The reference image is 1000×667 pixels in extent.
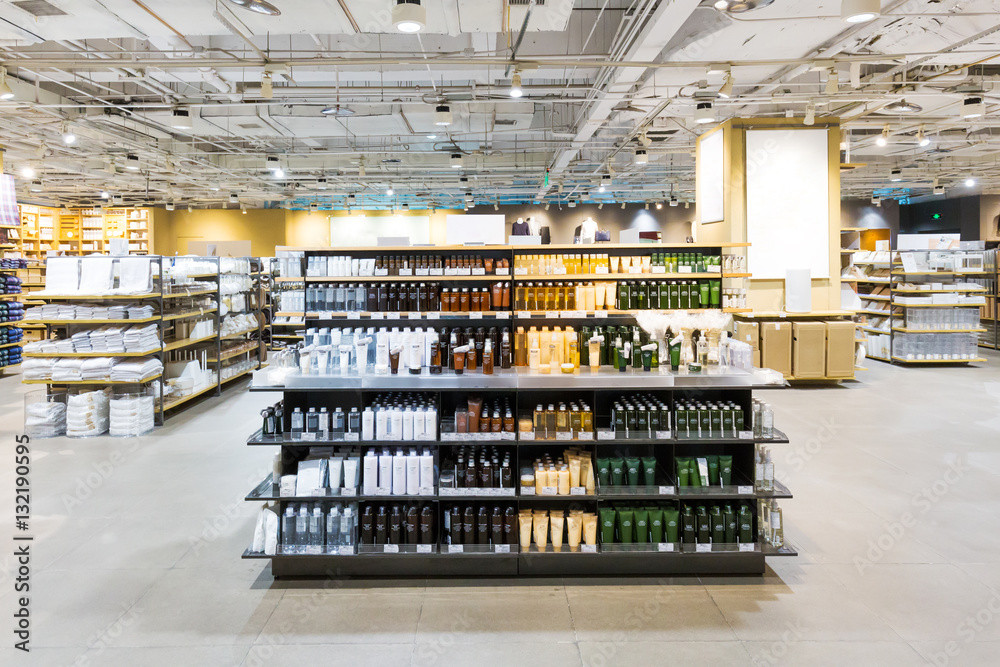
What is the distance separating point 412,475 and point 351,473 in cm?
38

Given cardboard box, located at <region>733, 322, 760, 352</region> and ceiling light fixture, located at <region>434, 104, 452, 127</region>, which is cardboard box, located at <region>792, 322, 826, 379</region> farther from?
ceiling light fixture, located at <region>434, 104, 452, 127</region>

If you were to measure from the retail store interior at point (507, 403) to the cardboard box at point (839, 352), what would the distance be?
0.06m

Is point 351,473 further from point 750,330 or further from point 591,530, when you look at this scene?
point 750,330

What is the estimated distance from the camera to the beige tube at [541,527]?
3723 millimetres

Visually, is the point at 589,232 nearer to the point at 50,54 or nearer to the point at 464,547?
the point at 464,547

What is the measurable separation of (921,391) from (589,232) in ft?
22.4

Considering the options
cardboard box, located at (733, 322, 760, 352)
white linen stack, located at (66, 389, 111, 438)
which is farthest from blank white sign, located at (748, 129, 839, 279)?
white linen stack, located at (66, 389, 111, 438)

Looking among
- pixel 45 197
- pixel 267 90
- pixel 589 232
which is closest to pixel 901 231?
pixel 589 232

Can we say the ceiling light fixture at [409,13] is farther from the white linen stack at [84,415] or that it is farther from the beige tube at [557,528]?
the white linen stack at [84,415]

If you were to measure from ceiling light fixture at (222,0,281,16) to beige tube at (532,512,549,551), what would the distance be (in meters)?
4.41

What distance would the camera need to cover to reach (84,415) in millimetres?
7086

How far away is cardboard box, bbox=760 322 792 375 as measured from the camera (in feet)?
31.3

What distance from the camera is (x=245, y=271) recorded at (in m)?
11.1

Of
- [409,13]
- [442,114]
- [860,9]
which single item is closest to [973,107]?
[860,9]
